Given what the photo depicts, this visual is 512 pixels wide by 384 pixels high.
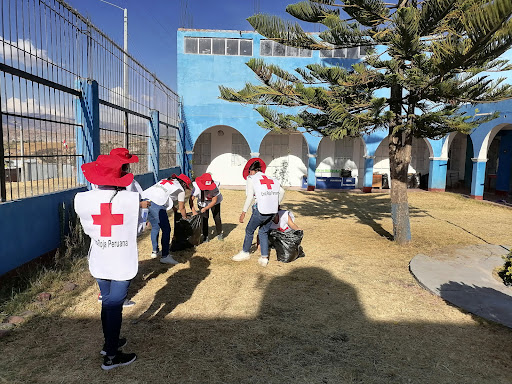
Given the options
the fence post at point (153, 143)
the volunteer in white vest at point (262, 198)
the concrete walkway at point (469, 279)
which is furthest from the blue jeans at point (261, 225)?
the fence post at point (153, 143)

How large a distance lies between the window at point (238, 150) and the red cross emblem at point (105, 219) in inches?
558

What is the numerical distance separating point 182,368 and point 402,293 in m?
2.72

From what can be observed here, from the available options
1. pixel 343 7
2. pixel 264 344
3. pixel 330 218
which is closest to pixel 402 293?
pixel 264 344

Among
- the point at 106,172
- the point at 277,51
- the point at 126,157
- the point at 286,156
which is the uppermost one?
the point at 277,51

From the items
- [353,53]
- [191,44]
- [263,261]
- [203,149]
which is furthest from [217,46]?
[263,261]

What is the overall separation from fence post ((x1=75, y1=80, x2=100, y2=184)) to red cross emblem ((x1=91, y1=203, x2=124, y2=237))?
13.1 feet

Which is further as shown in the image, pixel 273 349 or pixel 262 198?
pixel 262 198

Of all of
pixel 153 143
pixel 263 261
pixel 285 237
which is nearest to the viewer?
pixel 263 261

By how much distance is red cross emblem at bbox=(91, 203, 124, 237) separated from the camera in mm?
2441

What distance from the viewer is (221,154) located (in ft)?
54.7

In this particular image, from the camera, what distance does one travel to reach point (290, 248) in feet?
16.7

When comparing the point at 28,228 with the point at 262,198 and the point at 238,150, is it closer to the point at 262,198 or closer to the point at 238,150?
the point at 262,198

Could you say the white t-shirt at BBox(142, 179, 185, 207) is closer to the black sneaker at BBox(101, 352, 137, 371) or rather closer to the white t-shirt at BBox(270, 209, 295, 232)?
the white t-shirt at BBox(270, 209, 295, 232)

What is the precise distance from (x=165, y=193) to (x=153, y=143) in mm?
6252
